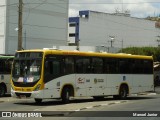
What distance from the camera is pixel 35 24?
95875mm

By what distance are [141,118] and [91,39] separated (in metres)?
118

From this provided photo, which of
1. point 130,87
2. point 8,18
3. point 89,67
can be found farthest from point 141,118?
point 8,18

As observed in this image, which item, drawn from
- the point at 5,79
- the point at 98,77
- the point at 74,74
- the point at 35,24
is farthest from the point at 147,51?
the point at 74,74

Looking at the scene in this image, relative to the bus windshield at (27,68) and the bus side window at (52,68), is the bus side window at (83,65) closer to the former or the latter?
the bus side window at (52,68)

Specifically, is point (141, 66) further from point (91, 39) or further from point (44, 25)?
point (91, 39)

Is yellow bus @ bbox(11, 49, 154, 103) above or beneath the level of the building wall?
beneath

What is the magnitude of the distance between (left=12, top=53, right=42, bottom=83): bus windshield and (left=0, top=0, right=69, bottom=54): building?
65.6 meters

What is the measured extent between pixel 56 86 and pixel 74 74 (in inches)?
66.0

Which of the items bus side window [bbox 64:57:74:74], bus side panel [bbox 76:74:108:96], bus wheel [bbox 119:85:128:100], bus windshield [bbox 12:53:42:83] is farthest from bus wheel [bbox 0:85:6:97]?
bus wheel [bbox 119:85:128:100]

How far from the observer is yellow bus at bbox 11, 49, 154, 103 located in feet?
74.0

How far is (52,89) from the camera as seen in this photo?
22953 millimetres

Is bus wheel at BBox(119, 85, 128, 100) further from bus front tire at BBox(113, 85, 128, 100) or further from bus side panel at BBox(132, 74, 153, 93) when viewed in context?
bus side panel at BBox(132, 74, 153, 93)

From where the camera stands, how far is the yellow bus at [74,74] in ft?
74.0

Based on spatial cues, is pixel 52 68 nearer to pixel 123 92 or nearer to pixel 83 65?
pixel 83 65
